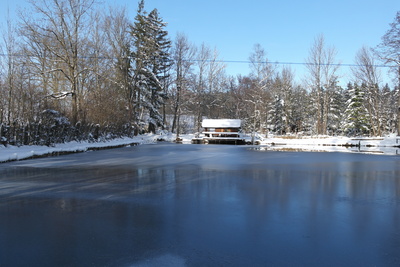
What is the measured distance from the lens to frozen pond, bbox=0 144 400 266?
3408 millimetres

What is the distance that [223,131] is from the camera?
1334 inches

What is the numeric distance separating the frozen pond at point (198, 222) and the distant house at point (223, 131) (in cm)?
2300

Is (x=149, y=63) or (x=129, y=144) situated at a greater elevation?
(x=149, y=63)

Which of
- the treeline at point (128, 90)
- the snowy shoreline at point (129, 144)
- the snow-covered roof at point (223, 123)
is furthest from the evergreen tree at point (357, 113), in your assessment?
the snow-covered roof at point (223, 123)

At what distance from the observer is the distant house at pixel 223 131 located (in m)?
31.5

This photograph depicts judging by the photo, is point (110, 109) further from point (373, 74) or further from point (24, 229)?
point (373, 74)

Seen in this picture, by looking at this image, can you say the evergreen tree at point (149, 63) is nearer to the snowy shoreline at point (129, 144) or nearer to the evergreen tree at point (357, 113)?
the snowy shoreline at point (129, 144)

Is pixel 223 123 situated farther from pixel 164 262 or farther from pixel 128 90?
pixel 164 262

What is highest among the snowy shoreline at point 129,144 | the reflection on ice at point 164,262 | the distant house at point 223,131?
the distant house at point 223,131

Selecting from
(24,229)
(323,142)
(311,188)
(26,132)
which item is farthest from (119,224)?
(323,142)

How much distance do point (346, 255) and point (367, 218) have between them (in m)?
1.83

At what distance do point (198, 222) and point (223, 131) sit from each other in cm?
2940

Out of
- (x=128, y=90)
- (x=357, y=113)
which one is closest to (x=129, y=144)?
(x=128, y=90)

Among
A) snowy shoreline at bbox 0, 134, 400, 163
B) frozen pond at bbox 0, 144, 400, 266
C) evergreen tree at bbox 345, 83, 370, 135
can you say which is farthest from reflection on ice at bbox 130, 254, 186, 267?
evergreen tree at bbox 345, 83, 370, 135
